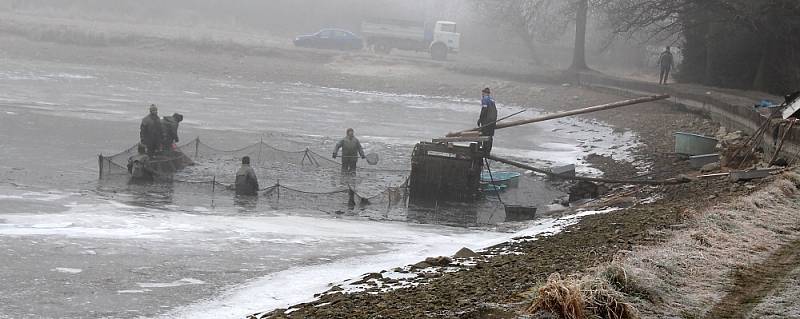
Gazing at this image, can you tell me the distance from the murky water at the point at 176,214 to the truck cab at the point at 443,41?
23.7 metres

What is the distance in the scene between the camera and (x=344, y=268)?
1384 centimetres

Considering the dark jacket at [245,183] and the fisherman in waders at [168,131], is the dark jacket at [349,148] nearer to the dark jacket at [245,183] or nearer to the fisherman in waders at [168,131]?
the fisherman in waders at [168,131]

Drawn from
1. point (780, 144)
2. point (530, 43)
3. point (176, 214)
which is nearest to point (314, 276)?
point (176, 214)

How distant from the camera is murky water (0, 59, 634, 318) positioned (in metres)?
12.6

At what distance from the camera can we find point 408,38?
2514 inches

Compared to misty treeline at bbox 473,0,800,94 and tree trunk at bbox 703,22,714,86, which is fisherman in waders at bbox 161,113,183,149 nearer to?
misty treeline at bbox 473,0,800,94

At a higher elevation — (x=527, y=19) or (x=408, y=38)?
(x=527, y=19)

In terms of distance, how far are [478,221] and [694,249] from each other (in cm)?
820

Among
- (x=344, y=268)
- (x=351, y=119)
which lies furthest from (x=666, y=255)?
(x=351, y=119)

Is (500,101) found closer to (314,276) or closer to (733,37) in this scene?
(733,37)

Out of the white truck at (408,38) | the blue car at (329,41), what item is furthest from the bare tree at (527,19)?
the blue car at (329,41)

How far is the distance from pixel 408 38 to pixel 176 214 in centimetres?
4687

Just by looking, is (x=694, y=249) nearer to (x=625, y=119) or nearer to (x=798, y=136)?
(x=798, y=136)

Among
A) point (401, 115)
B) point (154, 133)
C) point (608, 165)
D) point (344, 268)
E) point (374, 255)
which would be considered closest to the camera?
point (344, 268)
